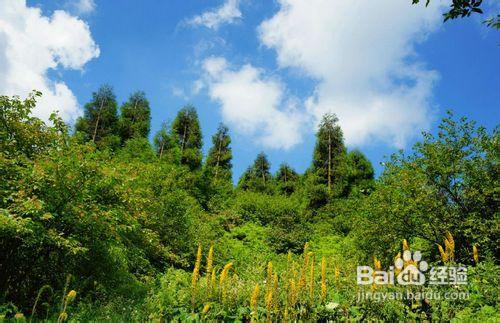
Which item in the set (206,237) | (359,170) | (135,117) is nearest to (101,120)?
(135,117)

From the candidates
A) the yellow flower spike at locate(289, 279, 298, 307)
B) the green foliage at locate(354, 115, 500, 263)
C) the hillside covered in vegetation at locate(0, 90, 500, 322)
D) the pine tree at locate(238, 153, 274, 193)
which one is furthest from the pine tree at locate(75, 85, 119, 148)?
the yellow flower spike at locate(289, 279, 298, 307)

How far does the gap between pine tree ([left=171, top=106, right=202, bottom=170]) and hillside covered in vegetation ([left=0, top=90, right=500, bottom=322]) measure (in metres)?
0.96

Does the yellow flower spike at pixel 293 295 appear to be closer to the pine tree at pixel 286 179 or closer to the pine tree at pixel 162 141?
the pine tree at pixel 162 141

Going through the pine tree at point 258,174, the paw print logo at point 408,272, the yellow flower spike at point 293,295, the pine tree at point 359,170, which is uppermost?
the pine tree at point 258,174

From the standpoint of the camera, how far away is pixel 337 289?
7.59 metres

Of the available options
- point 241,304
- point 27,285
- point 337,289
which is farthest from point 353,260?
point 27,285

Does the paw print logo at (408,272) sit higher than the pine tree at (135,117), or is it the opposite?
the pine tree at (135,117)

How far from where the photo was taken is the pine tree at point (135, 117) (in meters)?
35.0

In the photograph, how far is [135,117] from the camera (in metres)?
36.4

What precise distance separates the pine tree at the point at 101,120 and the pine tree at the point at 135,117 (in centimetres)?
95

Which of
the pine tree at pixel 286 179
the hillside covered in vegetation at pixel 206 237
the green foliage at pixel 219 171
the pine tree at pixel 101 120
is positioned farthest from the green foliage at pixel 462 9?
the pine tree at pixel 286 179

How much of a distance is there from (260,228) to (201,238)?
985cm

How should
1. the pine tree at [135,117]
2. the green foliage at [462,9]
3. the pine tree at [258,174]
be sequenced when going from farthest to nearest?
the pine tree at [258,174] < the pine tree at [135,117] < the green foliage at [462,9]

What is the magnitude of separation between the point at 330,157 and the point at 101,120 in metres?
21.3
